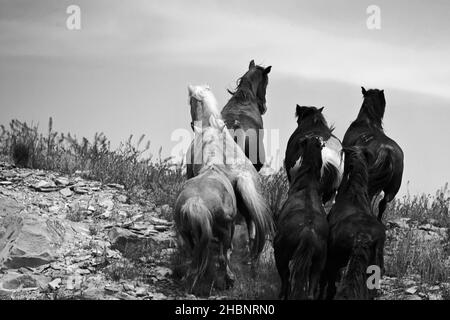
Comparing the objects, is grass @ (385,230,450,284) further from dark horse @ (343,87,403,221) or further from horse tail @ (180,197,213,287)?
horse tail @ (180,197,213,287)

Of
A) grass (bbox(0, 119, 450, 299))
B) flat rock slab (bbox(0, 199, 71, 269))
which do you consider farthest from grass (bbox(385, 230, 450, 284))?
flat rock slab (bbox(0, 199, 71, 269))

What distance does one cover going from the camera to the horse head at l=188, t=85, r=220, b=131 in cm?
1198

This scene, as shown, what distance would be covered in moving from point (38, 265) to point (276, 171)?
182 inches

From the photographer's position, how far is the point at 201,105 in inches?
Answer: 475

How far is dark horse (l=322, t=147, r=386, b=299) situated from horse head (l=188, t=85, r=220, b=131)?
2.46 m

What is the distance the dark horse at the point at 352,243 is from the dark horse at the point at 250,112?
3458 millimetres

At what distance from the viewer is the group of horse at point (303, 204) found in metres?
9.52

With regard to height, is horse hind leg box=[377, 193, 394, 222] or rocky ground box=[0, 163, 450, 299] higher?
horse hind leg box=[377, 193, 394, 222]

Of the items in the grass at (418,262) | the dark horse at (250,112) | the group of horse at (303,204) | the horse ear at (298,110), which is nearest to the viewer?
the group of horse at (303,204)

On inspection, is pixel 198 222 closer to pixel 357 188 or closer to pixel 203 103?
pixel 357 188

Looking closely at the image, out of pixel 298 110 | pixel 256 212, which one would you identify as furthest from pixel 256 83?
pixel 256 212

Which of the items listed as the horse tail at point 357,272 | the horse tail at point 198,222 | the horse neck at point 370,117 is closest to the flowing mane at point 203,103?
the horse tail at point 198,222

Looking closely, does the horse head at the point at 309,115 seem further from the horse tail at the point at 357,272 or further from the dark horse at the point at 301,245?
the horse tail at the point at 357,272
